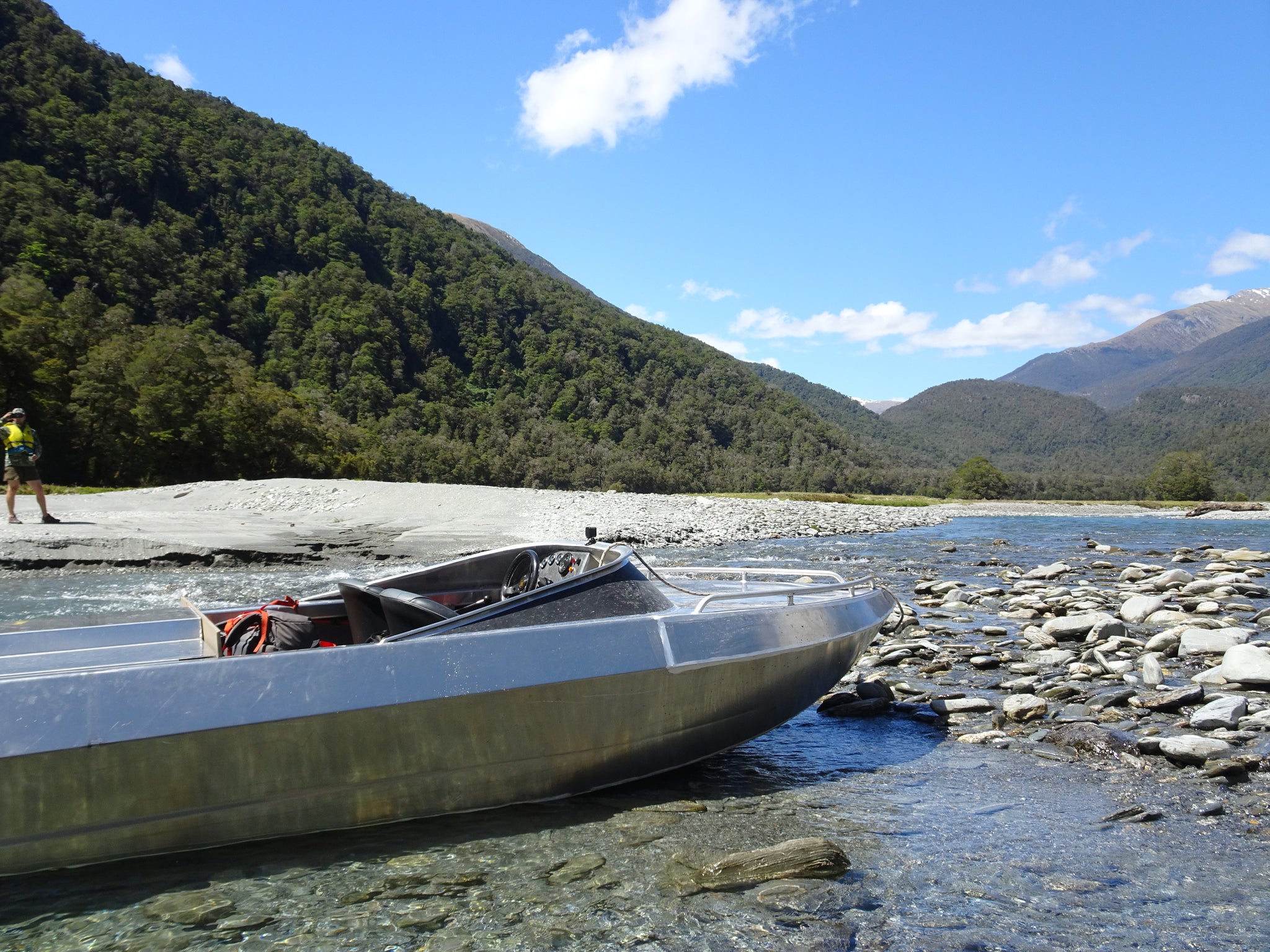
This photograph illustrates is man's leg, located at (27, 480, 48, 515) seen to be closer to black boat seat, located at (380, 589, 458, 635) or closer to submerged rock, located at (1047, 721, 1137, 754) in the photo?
black boat seat, located at (380, 589, 458, 635)

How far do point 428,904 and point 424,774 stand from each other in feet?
2.12

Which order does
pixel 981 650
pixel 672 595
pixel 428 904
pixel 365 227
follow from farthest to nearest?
pixel 365 227, pixel 981 650, pixel 672 595, pixel 428 904

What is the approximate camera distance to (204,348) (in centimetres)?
4566

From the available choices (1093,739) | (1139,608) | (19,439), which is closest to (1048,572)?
(1139,608)

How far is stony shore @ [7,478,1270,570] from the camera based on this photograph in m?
16.9

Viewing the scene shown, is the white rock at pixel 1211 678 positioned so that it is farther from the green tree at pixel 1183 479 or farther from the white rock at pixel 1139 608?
the green tree at pixel 1183 479

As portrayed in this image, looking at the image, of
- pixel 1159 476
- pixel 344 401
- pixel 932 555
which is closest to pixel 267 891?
pixel 932 555

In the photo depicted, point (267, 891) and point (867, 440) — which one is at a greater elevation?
point (867, 440)

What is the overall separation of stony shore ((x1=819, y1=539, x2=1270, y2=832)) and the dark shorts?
16369mm

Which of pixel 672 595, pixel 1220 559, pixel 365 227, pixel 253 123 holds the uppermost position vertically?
pixel 253 123

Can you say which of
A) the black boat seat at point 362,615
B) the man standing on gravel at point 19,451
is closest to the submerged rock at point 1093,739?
the black boat seat at point 362,615

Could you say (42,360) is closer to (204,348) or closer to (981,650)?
(204,348)

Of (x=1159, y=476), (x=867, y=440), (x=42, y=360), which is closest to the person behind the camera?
(x=42, y=360)

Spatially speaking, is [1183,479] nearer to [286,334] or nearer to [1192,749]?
[1192,749]
